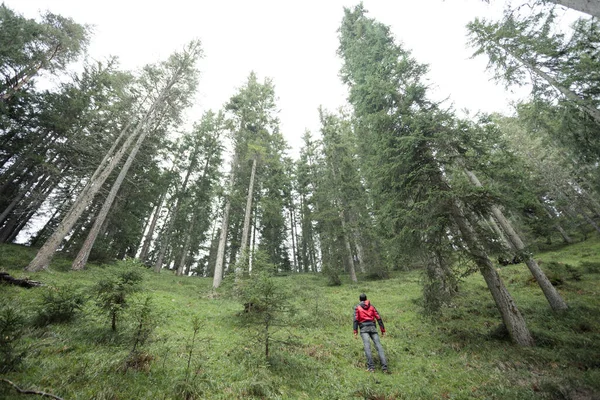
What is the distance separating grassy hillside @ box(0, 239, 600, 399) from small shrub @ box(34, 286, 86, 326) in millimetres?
133

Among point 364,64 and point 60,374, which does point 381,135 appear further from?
point 60,374

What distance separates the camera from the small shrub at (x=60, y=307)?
19.0ft

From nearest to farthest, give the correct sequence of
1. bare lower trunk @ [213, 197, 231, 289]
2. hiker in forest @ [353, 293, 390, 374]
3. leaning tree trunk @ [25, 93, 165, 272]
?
hiker in forest @ [353, 293, 390, 374]
leaning tree trunk @ [25, 93, 165, 272]
bare lower trunk @ [213, 197, 231, 289]

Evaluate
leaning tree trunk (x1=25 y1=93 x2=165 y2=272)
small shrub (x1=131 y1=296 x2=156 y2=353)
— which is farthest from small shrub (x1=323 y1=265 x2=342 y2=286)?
leaning tree trunk (x1=25 y1=93 x2=165 y2=272)

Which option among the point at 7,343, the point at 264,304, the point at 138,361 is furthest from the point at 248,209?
the point at 7,343

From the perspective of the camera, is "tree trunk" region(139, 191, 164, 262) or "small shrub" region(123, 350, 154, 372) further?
"tree trunk" region(139, 191, 164, 262)

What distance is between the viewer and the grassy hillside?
421 cm

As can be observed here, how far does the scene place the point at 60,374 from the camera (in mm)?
3881

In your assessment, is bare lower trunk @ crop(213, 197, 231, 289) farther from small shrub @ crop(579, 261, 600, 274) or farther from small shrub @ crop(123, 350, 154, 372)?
small shrub @ crop(579, 261, 600, 274)

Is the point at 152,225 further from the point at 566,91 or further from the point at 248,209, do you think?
the point at 566,91

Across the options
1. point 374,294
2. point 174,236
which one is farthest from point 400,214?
point 174,236

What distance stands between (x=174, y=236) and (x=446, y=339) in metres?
27.5

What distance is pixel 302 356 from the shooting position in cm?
679

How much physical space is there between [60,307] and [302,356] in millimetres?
6696
